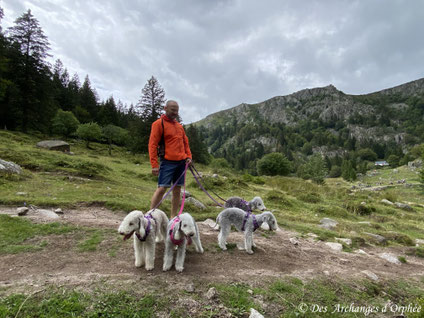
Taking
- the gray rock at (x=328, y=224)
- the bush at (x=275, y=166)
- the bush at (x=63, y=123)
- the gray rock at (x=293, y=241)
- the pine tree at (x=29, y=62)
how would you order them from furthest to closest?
the bush at (x=275, y=166) < the bush at (x=63, y=123) < the pine tree at (x=29, y=62) < the gray rock at (x=328, y=224) < the gray rock at (x=293, y=241)

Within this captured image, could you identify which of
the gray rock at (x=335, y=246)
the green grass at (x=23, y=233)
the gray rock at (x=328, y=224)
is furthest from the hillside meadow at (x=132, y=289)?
the gray rock at (x=328, y=224)

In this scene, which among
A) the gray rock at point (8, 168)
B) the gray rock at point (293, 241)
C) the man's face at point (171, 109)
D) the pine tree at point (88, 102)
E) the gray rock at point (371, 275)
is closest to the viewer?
the gray rock at point (371, 275)

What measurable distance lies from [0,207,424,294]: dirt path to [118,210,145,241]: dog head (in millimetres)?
747

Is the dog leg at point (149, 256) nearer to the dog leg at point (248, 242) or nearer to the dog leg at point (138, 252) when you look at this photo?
the dog leg at point (138, 252)

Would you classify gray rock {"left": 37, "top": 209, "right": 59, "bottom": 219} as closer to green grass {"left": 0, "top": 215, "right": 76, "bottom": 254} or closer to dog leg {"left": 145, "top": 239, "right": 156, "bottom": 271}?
green grass {"left": 0, "top": 215, "right": 76, "bottom": 254}

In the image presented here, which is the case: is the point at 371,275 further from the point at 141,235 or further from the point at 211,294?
the point at 141,235

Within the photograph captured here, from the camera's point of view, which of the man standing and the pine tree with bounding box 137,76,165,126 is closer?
the man standing

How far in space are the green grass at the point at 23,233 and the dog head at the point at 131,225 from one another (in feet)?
7.87

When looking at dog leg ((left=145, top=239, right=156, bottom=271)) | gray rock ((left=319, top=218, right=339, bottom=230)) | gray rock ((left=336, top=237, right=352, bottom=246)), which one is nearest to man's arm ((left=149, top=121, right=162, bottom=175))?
dog leg ((left=145, top=239, right=156, bottom=271))

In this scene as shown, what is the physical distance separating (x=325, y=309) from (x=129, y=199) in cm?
773

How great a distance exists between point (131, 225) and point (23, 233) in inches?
131

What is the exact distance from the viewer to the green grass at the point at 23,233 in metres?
4.09

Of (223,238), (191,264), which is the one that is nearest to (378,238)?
(223,238)

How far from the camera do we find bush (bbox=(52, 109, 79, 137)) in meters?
37.2
